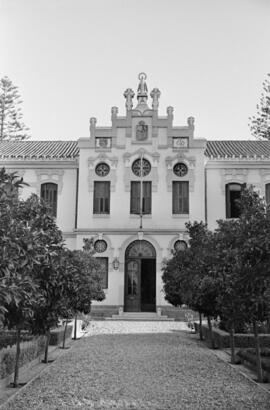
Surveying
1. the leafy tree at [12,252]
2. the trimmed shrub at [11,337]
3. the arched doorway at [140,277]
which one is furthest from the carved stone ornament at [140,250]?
the leafy tree at [12,252]

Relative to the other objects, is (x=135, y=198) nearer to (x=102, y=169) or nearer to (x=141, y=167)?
(x=141, y=167)

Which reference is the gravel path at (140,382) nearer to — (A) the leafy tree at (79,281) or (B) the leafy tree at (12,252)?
(A) the leafy tree at (79,281)

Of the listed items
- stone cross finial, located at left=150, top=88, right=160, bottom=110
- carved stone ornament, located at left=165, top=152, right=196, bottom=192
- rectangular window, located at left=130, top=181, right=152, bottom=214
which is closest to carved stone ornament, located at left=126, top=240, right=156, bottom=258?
rectangular window, located at left=130, top=181, right=152, bottom=214

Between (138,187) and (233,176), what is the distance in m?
5.90

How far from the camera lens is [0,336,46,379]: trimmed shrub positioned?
1082 centimetres

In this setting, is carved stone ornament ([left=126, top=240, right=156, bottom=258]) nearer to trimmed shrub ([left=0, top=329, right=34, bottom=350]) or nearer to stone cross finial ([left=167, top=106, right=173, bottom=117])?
stone cross finial ([left=167, top=106, right=173, bottom=117])

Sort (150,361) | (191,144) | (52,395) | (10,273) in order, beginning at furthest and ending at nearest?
(191,144), (150,361), (52,395), (10,273)

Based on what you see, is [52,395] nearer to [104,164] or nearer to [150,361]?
[150,361]

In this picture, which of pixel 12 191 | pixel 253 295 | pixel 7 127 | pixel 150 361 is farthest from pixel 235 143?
pixel 12 191

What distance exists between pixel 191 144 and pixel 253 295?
75.5ft

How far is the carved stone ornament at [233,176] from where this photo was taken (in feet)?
107

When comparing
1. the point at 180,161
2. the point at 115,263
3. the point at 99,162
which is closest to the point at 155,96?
the point at 180,161

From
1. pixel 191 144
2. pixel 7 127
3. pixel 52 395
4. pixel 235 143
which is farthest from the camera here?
pixel 7 127

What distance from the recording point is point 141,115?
108ft
